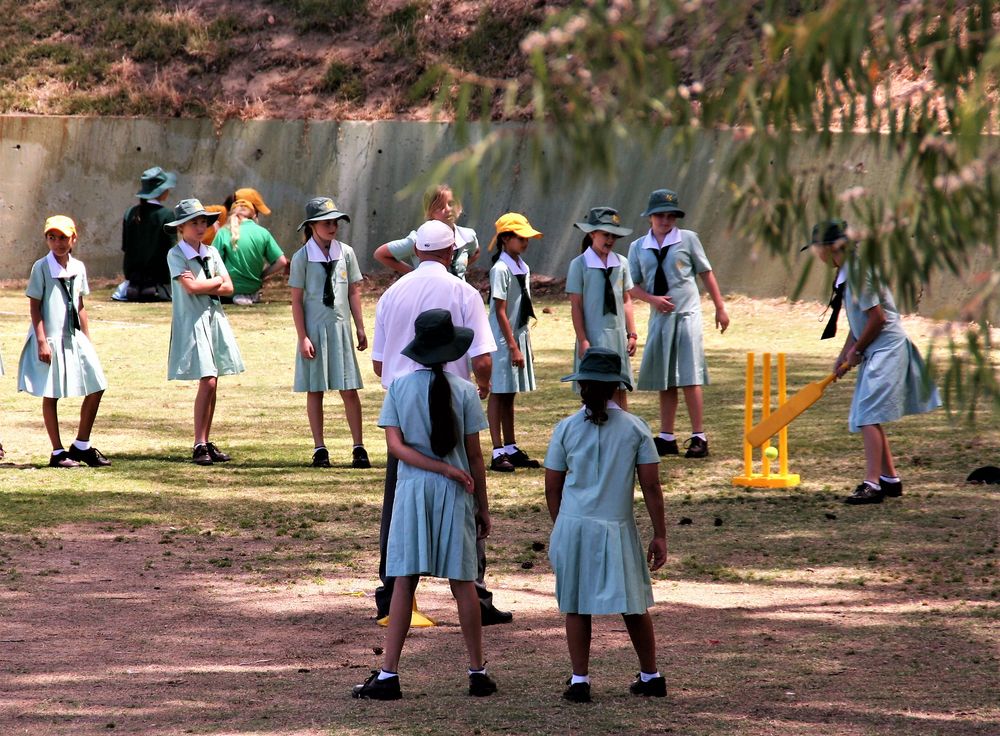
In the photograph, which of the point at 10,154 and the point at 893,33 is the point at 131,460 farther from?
the point at 10,154

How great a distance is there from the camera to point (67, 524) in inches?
388

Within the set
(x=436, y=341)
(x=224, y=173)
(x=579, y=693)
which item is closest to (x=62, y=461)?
(x=436, y=341)

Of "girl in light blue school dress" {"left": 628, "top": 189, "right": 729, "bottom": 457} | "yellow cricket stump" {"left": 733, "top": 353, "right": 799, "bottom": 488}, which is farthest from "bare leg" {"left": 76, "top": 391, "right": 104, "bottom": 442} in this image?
"yellow cricket stump" {"left": 733, "top": 353, "right": 799, "bottom": 488}

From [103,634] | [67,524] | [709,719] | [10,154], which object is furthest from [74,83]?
[709,719]

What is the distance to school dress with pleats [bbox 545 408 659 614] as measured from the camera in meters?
6.05

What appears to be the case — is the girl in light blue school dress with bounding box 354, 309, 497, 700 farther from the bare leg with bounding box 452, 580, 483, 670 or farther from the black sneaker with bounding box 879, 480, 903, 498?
the black sneaker with bounding box 879, 480, 903, 498

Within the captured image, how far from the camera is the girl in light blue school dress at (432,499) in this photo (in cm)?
625

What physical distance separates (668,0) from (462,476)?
9.59 feet

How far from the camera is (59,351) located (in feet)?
37.2

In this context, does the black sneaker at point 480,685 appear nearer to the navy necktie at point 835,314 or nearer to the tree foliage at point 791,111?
the tree foliage at point 791,111

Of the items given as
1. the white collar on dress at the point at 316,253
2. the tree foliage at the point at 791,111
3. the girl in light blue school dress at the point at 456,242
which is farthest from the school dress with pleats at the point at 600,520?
the white collar on dress at the point at 316,253

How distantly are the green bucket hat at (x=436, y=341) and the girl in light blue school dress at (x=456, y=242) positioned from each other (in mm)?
529

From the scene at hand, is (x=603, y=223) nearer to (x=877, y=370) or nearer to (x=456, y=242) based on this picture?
(x=456, y=242)

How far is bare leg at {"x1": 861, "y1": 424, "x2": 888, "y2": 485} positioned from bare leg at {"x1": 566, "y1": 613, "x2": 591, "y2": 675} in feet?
14.1
